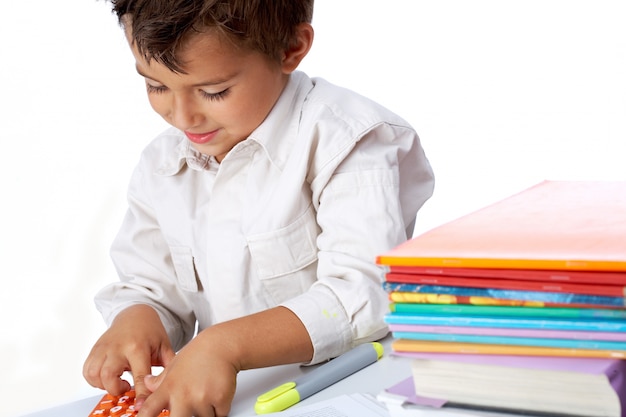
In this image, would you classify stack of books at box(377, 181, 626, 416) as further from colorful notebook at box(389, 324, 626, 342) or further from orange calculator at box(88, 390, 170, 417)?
orange calculator at box(88, 390, 170, 417)

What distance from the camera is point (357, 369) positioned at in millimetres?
840

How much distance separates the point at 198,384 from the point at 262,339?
97 mm

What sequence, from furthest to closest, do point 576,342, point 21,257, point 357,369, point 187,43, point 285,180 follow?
point 21,257
point 285,180
point 187,43
point 357,369
point 576,342

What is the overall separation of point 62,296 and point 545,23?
160cm

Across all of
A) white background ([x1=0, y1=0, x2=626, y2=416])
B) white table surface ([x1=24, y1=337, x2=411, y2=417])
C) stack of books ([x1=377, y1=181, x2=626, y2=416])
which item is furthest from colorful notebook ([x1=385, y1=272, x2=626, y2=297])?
white background ([x1=0, y1=0, x2=626, y2=416])

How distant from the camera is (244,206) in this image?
1.08 metres

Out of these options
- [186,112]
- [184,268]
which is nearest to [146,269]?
[184,268]

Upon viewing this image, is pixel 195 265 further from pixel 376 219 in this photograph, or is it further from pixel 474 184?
pixel 474 184

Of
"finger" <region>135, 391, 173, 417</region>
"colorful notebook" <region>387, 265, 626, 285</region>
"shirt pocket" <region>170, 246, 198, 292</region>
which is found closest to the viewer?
"colorful notebook" <region>387, 265, 626, 285</region>

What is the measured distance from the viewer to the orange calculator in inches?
31.9

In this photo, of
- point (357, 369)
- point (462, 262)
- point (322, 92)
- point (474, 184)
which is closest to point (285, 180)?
point (322, 92)

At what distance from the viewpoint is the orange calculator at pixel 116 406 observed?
0.81 metres

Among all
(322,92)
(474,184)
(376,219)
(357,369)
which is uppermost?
(322,92)

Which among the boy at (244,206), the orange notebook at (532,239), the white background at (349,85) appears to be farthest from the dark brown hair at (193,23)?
the white background at (349,85)
